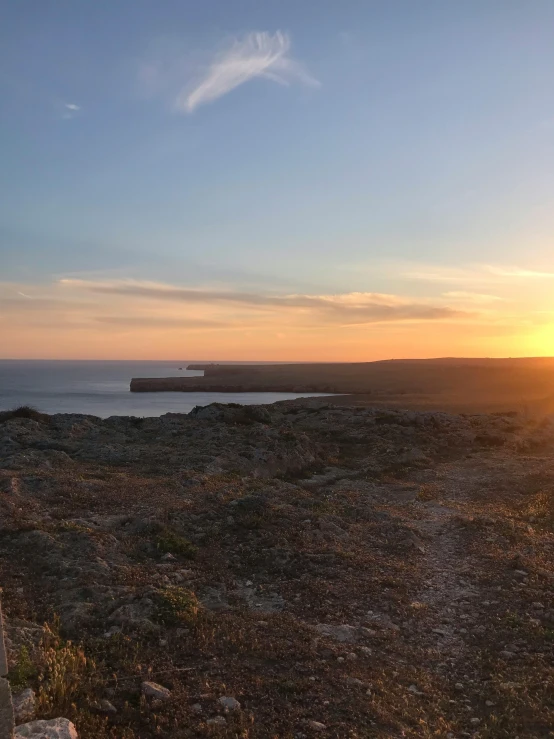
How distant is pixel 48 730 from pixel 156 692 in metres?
1.46

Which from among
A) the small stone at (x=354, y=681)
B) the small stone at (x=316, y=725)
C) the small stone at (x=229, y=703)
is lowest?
the small stone at (x=354, y=681)

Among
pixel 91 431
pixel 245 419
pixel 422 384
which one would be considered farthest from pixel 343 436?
pixel 422 384

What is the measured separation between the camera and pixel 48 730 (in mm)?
5367

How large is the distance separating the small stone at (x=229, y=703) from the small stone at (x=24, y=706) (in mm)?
2083

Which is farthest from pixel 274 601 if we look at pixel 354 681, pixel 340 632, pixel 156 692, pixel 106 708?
pixel 106 708

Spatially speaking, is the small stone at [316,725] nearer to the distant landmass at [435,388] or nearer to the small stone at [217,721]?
the small stone at [217,721]

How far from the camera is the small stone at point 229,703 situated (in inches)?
Result: 250

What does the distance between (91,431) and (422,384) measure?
66.8 metres

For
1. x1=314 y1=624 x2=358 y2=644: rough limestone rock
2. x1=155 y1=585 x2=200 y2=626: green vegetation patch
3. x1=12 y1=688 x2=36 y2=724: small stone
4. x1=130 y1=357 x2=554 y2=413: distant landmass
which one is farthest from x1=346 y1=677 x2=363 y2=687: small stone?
x1=130 y1=357 x2=554 y2=413: distant landmass

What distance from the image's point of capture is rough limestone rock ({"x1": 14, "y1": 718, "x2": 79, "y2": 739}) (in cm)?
527

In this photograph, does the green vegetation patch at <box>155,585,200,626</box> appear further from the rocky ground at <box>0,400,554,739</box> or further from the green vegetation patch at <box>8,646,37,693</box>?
the green vegetation patch at <box>8,646,37,693</box>

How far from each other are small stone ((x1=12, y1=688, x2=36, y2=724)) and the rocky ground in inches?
0.9

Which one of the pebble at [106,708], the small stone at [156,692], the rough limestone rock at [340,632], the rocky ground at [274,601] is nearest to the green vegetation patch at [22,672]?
the rocky ground at [274,601]

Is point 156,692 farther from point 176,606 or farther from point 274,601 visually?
point 274,601
